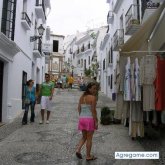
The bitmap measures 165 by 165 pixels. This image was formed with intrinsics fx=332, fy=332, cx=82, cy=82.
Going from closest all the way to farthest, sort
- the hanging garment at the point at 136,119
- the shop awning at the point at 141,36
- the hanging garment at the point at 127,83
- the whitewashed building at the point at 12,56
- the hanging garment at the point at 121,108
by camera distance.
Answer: the hanging garment at the point at 127,83 < the hanging garment at the point at 136,119 < the hanging garment at the point at 121,108 < the shop awning at the point at 141,36 < the whitewashed building at the point at 12,56

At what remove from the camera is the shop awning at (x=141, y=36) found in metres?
8.93

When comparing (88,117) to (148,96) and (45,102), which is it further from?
(45,102)

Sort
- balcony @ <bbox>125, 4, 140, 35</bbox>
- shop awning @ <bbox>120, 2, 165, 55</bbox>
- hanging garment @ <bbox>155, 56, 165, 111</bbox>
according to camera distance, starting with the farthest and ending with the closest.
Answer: balcony @ <bbox>125, 4, 140, 35</bbox>
shop awning @ <bbox>120, 2, 165, 55</bbox>
hanging garment @ <bbox>155, 56, 165, 111</bbox>

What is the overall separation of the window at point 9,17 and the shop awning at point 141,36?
15.6 feet

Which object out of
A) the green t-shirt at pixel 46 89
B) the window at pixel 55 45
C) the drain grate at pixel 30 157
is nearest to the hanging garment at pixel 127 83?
the drain grate at pixel 30 157

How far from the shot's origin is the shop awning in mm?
8925

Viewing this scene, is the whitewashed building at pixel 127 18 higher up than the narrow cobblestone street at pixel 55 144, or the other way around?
the whitewashed building at pixel 127 18

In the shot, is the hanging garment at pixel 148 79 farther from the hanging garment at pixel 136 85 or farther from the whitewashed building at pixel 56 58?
the whitewashed building at pixel 56 58

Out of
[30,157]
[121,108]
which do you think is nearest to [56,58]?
[121,108]

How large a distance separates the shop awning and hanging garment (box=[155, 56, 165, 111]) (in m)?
1.37

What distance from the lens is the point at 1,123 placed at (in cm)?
1162

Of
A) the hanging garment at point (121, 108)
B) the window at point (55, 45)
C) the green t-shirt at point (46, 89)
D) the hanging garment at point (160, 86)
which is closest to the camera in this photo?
the hanging garment at point (160, 86)

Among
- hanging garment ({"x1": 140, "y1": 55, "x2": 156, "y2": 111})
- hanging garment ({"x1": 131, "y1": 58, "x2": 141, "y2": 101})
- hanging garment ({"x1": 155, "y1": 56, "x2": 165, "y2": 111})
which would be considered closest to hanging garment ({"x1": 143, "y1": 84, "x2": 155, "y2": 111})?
hanging garment ({"x1": 140, "y1": 55, "x2": 156, "y2": 111})

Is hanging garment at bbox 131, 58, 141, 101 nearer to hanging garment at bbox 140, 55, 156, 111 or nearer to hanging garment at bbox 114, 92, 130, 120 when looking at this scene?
hanging garment at bbox 140, 55, 156, 111
